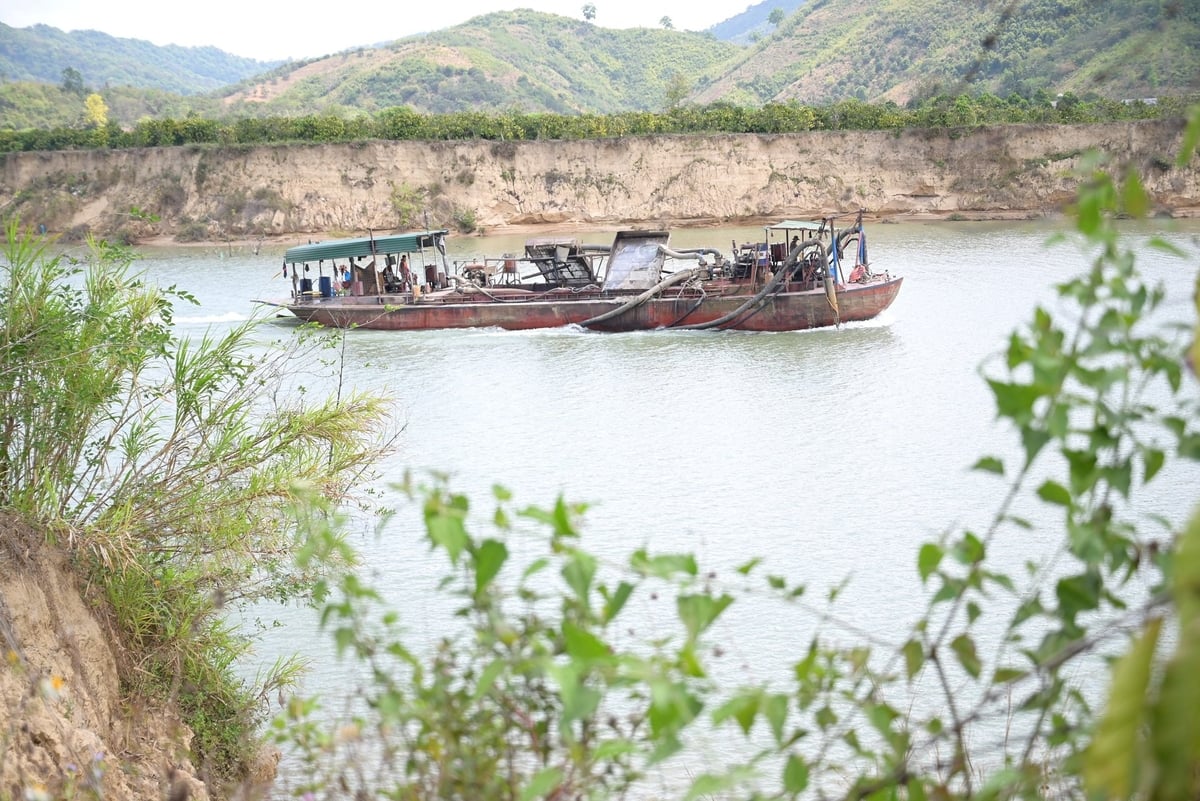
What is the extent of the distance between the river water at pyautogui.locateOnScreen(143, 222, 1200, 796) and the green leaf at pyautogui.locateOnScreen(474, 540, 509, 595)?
266cm

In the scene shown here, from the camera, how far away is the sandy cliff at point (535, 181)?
4903 centimetres

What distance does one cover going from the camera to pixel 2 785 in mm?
5207

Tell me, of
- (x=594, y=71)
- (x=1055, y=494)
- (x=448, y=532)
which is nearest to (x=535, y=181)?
(x=1055, y=494)

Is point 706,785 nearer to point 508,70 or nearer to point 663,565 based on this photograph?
point 663,565

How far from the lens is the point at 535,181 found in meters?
51.2

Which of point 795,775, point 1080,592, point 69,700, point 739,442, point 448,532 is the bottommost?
point 739,442

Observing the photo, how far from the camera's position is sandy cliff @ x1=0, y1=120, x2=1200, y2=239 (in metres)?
49.0

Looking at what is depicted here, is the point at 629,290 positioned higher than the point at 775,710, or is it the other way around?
the point at 775,710

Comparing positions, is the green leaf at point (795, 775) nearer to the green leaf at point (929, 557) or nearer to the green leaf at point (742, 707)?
the green leaf at point (742, 707)

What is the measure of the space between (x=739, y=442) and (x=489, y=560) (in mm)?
14596

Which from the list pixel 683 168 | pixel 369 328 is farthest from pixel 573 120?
pixel 369 328

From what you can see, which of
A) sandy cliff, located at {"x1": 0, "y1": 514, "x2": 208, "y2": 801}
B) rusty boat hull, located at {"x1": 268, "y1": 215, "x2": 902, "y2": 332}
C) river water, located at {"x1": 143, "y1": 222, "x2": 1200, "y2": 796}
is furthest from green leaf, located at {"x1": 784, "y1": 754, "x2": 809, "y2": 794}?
rusty boat hull, located at {"x1": 268, "y1": 215, "x2": 902, "y2": 332}

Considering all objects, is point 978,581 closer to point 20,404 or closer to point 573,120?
point 20,404

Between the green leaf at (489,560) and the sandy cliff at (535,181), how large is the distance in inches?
1895
